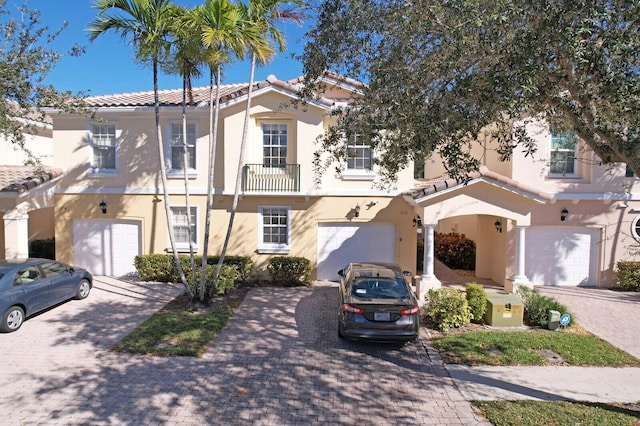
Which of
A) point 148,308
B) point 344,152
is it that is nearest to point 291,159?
point 344,152

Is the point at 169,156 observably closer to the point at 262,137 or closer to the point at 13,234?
the point at 262,137

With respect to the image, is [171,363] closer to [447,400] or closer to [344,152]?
[447,400]

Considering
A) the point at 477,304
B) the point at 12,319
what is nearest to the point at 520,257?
the point at 477,304

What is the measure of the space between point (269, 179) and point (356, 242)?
12.5 feet

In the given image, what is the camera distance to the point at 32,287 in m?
10.2

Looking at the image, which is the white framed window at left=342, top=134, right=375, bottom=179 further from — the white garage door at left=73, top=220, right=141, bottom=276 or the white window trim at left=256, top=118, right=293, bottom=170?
the white garage door at left=73, top=220, right=141, bottom=276

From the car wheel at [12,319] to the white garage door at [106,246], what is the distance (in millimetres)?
5526

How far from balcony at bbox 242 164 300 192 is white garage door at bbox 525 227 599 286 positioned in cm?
844

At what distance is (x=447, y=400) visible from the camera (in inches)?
269

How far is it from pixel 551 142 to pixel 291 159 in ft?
29.5

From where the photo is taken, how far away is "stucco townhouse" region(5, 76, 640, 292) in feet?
46.3

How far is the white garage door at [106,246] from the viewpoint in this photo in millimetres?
15234

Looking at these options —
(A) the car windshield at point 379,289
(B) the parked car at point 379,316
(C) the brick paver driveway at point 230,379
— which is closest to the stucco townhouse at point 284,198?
(C) the brick paver driveway at point 230,379

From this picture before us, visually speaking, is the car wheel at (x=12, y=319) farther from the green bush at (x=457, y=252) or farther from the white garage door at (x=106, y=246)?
the green bush at (x=457, y=252)
